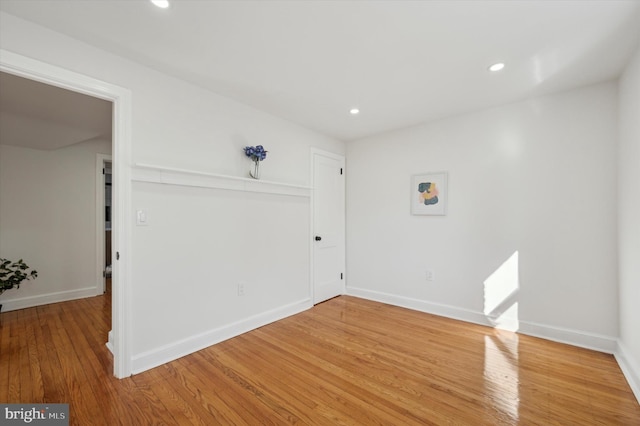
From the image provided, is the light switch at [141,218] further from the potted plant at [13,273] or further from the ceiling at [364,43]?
the potted plant at [13,273]

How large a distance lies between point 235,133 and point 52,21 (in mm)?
1473

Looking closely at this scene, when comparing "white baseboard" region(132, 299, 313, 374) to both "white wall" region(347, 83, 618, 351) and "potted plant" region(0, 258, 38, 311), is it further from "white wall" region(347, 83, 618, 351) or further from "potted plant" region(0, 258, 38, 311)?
"potted plant" region(0, 258, 38, 311)

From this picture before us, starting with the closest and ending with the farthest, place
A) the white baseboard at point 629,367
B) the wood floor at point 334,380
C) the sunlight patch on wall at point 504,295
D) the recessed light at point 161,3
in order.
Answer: the recessed light at point 161,3, the wood floor at point 334,380, the white baseboard at point 629,367, the sunlight patch on wall at point 504,295

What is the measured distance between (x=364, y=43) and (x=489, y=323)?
3.14m

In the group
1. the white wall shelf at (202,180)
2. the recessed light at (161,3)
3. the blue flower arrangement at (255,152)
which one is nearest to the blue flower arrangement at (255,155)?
the blue flower arrangement at (255,152)

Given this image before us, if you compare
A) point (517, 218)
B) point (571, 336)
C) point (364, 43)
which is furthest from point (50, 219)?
point (571, 336)

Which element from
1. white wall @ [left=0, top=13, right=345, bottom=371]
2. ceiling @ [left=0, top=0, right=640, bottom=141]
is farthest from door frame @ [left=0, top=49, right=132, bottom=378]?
ceiling @ [left=0, top=0, right=640, bottom=141]

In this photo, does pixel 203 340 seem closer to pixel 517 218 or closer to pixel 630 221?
pixel 517 218

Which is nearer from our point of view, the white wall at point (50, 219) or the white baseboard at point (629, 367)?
the white baseboard at point (629, 367)

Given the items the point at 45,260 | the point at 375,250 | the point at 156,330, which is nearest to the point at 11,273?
the point at 45,260

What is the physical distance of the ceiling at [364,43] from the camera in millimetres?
1652

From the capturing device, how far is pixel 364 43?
1.98 metres

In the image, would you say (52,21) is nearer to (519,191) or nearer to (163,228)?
(163,228)

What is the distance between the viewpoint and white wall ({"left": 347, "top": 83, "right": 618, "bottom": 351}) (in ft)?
8.28
